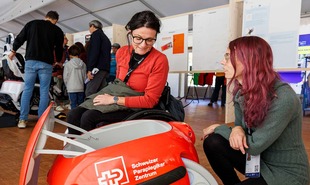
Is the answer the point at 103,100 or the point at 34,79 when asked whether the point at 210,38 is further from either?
the point at 103,100

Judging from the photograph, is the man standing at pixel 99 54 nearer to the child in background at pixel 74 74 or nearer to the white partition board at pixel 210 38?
the child in background at pixel 74 74

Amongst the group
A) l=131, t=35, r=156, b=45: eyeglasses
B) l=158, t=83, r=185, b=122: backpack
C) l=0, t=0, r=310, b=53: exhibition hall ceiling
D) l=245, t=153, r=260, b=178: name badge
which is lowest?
l=245, t=153, r=260, b=178: name badge

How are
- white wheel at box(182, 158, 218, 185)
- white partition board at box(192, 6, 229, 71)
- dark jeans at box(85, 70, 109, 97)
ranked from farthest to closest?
white partition board at box(192, 6, 229, 71) → dark jeans at box(85, 70, 109, 97) → white wheel at box(182, 158, 218, 185)

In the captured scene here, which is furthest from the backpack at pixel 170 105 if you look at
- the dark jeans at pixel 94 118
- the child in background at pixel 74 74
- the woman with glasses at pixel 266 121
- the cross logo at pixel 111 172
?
the child in background at pixel 74 74

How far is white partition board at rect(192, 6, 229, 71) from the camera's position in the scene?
290 centimetres

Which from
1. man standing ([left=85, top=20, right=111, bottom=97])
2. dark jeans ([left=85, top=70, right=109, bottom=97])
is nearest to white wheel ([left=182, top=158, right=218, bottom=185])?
dark jeans ([left=85, top=70, right=109, bottom=97])

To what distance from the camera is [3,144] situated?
202 cm

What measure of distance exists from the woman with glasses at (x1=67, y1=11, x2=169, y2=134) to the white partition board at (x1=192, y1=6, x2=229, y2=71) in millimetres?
1827

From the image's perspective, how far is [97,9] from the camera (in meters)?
5.21

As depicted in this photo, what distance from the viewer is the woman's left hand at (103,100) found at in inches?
46.4

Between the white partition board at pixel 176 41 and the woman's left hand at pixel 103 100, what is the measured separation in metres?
2.16

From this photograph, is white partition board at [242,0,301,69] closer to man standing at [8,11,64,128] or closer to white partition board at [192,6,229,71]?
white partition board at [192,6,229,71]

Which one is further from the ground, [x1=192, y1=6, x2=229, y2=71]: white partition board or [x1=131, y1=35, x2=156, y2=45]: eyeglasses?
[x1=192, y1=6, x2=229, y2=71]: white partition board

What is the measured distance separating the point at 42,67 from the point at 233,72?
6.94ft
